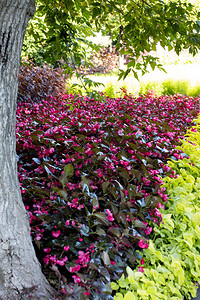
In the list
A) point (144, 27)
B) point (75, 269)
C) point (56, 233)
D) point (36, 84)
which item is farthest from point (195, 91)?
point (75, 269)

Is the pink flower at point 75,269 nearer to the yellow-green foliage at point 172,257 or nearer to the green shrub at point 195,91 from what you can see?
the yellow-green foliage at point 172,257

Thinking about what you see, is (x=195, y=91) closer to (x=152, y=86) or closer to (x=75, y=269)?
→ (x=152, y=86)

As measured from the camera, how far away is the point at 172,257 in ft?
6.36

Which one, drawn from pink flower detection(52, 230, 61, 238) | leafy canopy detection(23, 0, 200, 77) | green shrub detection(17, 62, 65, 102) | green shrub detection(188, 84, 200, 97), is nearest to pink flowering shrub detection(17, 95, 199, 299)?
pink flower detection(52, 230, 61, 238)

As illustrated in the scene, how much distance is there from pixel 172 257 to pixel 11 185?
1.25 meters

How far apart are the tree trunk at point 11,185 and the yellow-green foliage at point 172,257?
562mm

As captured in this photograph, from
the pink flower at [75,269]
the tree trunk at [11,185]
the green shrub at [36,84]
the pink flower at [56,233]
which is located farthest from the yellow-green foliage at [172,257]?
the green shrub at [36,84]

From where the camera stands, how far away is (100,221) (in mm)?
1743

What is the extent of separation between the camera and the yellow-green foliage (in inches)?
67.1

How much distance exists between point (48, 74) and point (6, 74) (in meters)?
5.41

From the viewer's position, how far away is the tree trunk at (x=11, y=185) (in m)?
1.34

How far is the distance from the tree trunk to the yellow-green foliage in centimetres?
56

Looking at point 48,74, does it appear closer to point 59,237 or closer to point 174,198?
point 174,198

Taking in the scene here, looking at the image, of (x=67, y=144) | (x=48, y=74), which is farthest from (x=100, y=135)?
(x=48, y=74)
